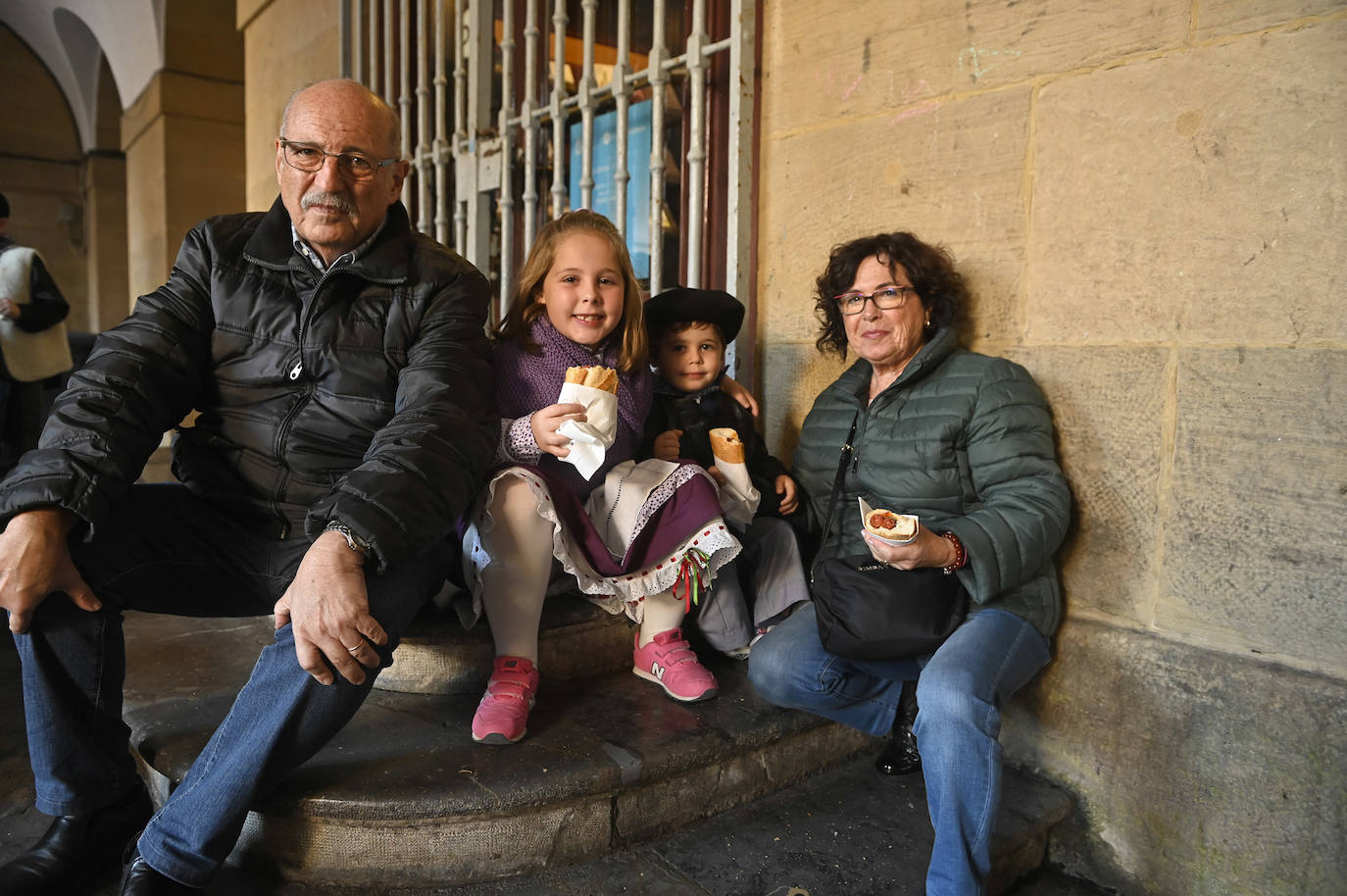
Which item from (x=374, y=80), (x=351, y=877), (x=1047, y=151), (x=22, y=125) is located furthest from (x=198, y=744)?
(x=22, y=125)

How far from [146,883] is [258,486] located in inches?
32.6

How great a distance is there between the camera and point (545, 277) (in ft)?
7.70

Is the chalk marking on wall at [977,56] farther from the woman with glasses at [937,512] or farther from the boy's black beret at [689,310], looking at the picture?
the boy's black beret at [689,310]

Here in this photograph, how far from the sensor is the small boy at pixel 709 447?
8.05ft

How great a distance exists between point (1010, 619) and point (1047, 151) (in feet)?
3.97

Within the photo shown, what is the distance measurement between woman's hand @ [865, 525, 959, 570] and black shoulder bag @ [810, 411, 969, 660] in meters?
0.06

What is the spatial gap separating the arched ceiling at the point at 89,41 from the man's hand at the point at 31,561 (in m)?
7.91

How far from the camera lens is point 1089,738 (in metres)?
2.20

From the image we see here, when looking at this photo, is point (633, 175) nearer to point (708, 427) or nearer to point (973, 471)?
point (708, 427)

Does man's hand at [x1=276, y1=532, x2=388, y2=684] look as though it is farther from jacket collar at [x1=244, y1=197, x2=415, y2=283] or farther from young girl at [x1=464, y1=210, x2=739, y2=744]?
jacket collar at [x1=244, y1=197, x2=415, y2=283]

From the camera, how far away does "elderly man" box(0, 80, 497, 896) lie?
5.20 feet

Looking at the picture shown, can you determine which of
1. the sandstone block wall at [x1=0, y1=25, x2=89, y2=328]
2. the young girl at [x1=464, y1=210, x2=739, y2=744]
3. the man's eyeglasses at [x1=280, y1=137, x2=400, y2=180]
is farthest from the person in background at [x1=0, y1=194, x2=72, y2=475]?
the sandstone block wall at [x1=0, y1=25, x2=89, y2=328]

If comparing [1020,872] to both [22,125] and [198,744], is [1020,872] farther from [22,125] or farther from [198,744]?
[22,125]

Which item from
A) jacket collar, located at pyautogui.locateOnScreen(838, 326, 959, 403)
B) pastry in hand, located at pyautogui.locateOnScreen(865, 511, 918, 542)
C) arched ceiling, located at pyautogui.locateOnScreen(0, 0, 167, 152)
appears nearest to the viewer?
pastry in hand, located at pyautogui.locateOnScreen(865, 511, 918, 542)
